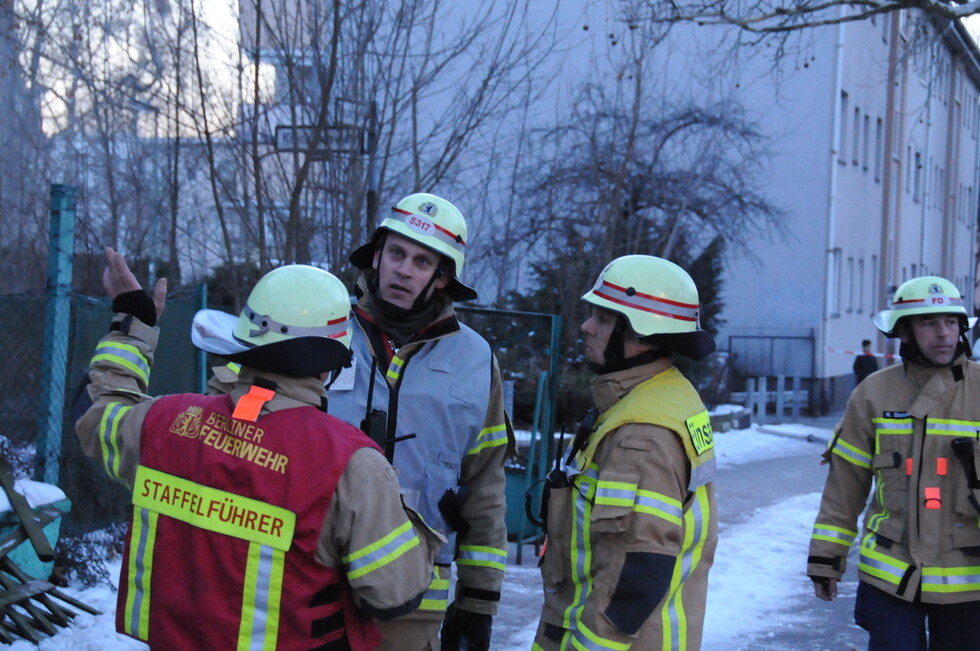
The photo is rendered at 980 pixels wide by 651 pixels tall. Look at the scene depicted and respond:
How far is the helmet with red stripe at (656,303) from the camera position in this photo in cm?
299

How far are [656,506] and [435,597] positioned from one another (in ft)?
2.49

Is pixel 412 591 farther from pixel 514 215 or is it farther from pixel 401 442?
pixel 514 215

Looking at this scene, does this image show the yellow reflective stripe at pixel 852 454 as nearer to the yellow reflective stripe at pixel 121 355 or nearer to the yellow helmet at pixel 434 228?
the yellow helmet at pixel 434 228

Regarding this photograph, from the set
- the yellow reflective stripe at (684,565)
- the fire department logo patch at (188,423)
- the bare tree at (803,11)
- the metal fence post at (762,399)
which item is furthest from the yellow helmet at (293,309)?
the metal fence post at (762,399)

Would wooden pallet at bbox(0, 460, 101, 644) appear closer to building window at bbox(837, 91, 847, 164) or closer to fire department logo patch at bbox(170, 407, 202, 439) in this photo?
fire department logo patch at bbox(170, 407, 202, 439)

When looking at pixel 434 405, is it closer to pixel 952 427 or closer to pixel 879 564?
pixel 879 564

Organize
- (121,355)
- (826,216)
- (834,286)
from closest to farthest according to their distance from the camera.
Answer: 1. (121,355)
2. (826,216)
3. (834,286)

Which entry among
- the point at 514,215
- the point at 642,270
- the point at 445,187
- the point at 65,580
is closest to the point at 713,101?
the point at 514,215

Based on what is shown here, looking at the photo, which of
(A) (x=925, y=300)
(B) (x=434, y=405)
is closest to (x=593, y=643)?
(B) (x=434, y=405)

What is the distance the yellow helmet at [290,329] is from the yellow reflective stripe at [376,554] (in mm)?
437

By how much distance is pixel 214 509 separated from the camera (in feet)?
8.05

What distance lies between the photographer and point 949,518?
3.87 meters

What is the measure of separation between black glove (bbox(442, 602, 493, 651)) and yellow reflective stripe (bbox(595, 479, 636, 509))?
0.76m

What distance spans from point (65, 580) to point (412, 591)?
13.5 ft
